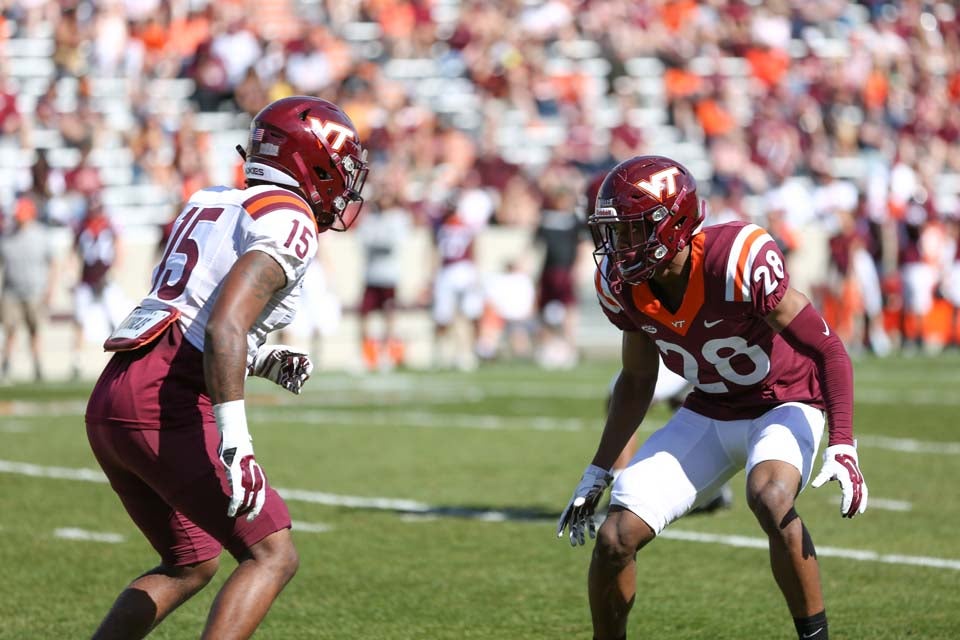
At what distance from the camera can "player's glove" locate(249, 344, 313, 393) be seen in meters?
4.43

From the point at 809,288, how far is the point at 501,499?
1228 centimetres

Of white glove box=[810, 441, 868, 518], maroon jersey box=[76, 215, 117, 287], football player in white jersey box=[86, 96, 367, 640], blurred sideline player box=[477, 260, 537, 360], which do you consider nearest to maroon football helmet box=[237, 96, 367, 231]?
football player in white jersey box=[86, 96, 367, 640]

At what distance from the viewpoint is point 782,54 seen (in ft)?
75.2

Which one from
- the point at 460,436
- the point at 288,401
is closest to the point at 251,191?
the point at 460,436

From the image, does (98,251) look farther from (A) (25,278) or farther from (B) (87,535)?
(B) (87,535)

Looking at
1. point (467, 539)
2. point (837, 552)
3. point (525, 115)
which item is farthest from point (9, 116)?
point (837, 552)

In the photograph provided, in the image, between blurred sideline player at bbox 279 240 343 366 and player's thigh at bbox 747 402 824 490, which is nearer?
player's thigh at bbox 747 402 824 490

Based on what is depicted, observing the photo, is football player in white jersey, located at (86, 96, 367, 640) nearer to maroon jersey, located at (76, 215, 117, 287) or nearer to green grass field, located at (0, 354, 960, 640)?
green grass field, located at (0, 354, 960, 640)

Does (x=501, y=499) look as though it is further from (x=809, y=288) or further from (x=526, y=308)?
(x=809, y=288)

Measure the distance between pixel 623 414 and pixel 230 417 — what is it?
5.03 feet

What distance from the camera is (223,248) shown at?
3949mm

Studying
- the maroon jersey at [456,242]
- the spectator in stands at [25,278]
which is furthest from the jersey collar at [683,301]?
the maroon jersey at [456,242]

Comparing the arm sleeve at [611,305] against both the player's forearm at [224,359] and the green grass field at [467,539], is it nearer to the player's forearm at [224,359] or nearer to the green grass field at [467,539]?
the green grass field at [467,539]

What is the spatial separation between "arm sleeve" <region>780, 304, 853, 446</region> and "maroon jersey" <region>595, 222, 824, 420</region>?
0.11m
